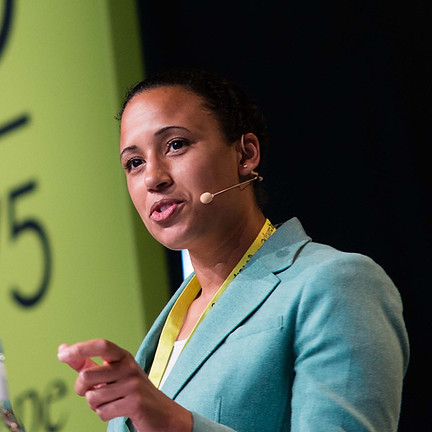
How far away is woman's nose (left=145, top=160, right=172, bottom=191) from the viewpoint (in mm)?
1534

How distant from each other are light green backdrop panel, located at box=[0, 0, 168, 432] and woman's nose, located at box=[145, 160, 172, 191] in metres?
0.99

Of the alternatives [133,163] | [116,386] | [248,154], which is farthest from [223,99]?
[116,386]

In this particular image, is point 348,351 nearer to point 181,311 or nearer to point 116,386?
point 116,386

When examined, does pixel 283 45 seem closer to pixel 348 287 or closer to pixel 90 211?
pixel 90 211

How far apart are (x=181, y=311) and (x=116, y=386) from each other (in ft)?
2.11

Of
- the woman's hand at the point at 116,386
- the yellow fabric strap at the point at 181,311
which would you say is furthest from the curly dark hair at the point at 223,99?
the woman's hand at the point at 116,386

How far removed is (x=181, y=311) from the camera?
1.74 meters

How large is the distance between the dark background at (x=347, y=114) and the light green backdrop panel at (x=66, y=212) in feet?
0.72

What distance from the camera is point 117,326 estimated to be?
2525 millimetres

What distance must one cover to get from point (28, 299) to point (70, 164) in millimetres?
447

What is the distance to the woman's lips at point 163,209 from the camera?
1.53 meters

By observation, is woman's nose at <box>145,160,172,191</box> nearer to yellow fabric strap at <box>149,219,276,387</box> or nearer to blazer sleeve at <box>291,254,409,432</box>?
yellow fabric strap at <box>149,219,276,387</box>

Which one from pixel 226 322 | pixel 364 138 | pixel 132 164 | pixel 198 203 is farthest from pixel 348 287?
pixel 364 138

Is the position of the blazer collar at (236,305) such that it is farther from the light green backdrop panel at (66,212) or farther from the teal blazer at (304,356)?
the light green backdrop panel at (66,212)
